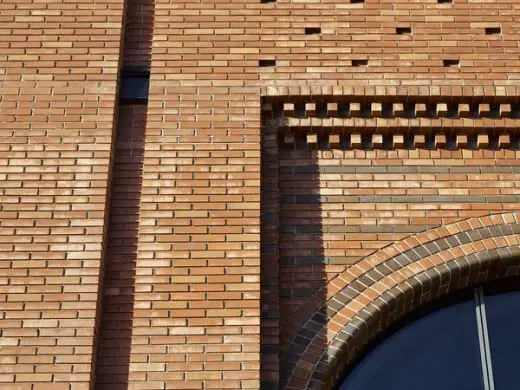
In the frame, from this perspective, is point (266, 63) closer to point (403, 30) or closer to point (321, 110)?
point (321, 110)

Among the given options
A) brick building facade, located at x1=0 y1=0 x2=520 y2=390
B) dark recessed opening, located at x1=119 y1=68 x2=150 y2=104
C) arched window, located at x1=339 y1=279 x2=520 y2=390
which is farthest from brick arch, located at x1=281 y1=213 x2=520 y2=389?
dark recessed opening, located at x1=119 y1=68 x2=150 y2=104

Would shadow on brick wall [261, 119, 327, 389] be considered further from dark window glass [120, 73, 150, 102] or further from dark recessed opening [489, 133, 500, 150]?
dark recessed opening [489, 133, 500, 150]

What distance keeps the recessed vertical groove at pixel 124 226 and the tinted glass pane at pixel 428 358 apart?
175 centimetres

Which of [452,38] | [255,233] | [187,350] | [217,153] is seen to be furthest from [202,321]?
[452,38]

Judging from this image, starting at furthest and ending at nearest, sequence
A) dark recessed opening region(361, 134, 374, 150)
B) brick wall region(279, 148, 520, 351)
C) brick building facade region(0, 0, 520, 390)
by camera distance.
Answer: dark recessed opening region(361, 134, 374, 150) → brick wall region(279, 148, 520, 351) → brick building facade region(0, 0, 520, 390)

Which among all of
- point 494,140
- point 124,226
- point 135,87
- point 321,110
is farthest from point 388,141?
point 124,226

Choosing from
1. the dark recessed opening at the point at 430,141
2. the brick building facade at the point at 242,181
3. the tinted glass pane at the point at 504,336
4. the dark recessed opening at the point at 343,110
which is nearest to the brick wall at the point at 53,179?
the brick building facade at the point at 242,181

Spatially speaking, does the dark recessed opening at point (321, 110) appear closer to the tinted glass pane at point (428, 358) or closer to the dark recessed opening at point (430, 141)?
the dark recessed opening at point (430, 141)

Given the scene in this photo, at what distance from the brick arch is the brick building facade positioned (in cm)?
1

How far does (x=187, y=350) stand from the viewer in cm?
716

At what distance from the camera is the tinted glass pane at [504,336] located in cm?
778

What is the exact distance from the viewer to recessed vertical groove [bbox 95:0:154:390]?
291 inches

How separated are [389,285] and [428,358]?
2.23 ft

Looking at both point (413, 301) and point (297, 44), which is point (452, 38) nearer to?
point (297, 44)
